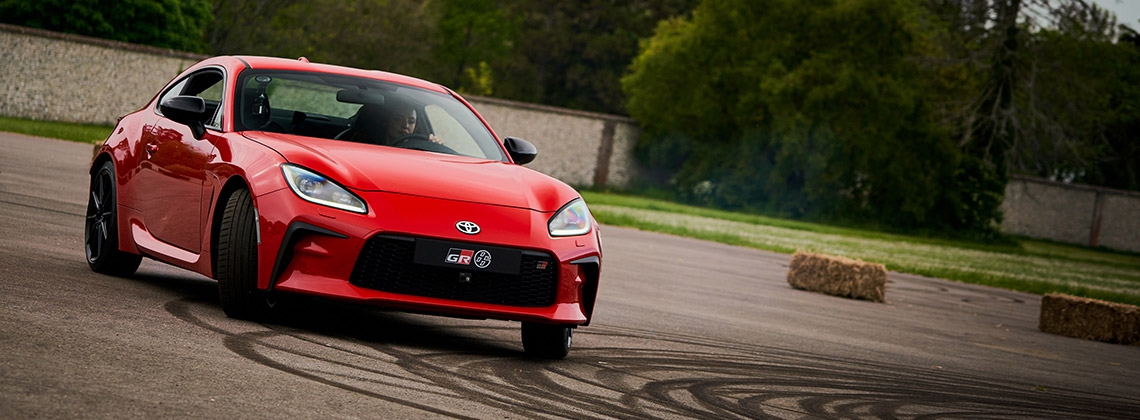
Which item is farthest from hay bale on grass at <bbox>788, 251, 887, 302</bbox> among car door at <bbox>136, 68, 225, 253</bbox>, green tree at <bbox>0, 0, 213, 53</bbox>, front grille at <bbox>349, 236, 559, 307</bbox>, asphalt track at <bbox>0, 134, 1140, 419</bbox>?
green tree at <bbox>0, 0, 213, 53</bbox>

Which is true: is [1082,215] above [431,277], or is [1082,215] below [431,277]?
above

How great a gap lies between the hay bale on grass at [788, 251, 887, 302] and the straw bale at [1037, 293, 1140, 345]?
2292 millimetres

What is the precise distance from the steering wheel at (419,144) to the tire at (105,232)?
1.96 m

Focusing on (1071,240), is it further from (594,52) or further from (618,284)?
(618,284)

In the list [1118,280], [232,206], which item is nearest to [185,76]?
[232,206]

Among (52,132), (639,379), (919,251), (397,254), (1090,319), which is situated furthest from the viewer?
(919,251)

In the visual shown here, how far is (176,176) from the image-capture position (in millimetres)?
7852

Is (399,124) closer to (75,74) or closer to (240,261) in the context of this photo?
(240,261)

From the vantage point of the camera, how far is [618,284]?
14.3 m

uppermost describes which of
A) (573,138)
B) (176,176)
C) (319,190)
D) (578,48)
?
(578,48)

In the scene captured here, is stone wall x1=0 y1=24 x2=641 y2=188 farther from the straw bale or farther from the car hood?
the car hood

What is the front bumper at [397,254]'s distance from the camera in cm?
663

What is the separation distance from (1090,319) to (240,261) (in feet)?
38.6

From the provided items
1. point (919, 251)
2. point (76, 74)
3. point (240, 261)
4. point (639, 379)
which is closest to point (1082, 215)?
point (919, 251)
